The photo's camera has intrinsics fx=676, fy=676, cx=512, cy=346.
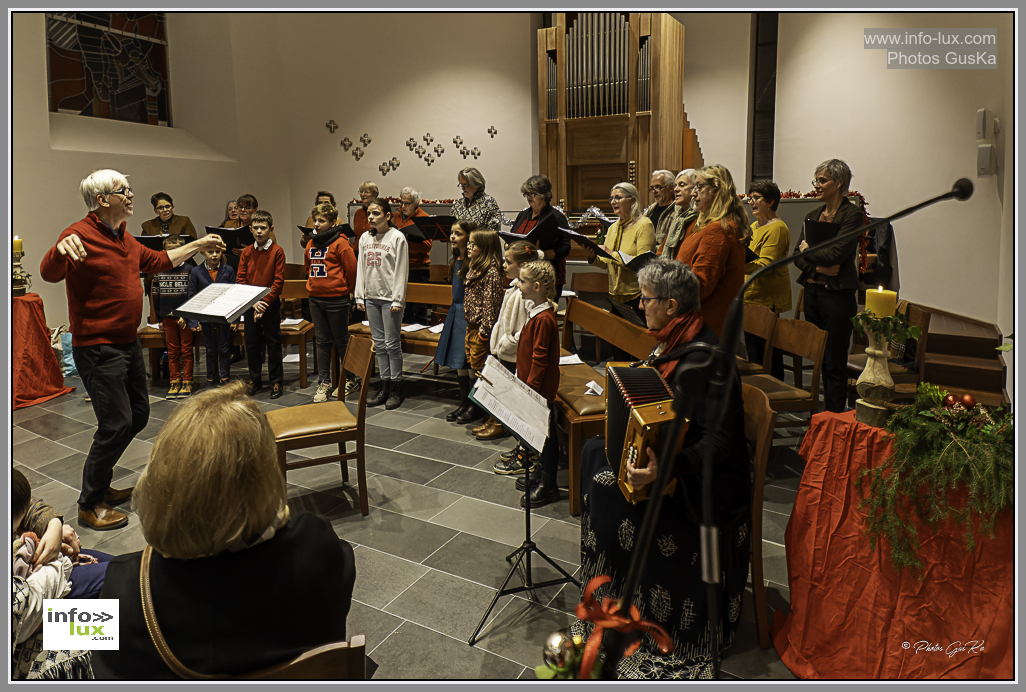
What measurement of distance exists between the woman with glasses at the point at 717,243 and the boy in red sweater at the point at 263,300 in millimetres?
3452

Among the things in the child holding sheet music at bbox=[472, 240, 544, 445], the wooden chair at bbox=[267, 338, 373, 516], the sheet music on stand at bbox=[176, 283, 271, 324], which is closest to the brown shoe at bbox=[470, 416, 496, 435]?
the child holding sheet music at bbox=[472, 240, 544, 445]

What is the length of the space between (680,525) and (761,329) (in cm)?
235

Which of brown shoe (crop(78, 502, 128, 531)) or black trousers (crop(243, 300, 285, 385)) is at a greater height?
black trousers (crop(243, 300, 285, 385))

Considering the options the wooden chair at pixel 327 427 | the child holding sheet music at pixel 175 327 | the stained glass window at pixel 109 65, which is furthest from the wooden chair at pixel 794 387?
the stained glass window at pixel 109 65

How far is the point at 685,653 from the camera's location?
2.20m

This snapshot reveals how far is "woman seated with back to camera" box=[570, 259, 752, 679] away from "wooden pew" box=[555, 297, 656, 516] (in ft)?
3.07

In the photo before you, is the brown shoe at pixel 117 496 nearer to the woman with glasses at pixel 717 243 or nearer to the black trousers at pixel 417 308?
the woman with glasses at pixel 717 243

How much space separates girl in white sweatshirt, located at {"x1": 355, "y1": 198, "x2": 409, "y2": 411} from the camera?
5.22 m

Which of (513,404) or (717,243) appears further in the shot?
(717,243)

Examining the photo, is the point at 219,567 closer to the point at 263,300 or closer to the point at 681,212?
the point at 681,212

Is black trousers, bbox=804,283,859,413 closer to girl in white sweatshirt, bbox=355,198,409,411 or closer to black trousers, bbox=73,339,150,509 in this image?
girl in white sweatshirt, bbox=355,198,409,411

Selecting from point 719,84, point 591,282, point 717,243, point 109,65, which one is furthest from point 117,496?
point 719,84

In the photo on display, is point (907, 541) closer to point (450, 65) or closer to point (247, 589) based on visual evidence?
point (247, 589)

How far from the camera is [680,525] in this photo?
219 centimetres
